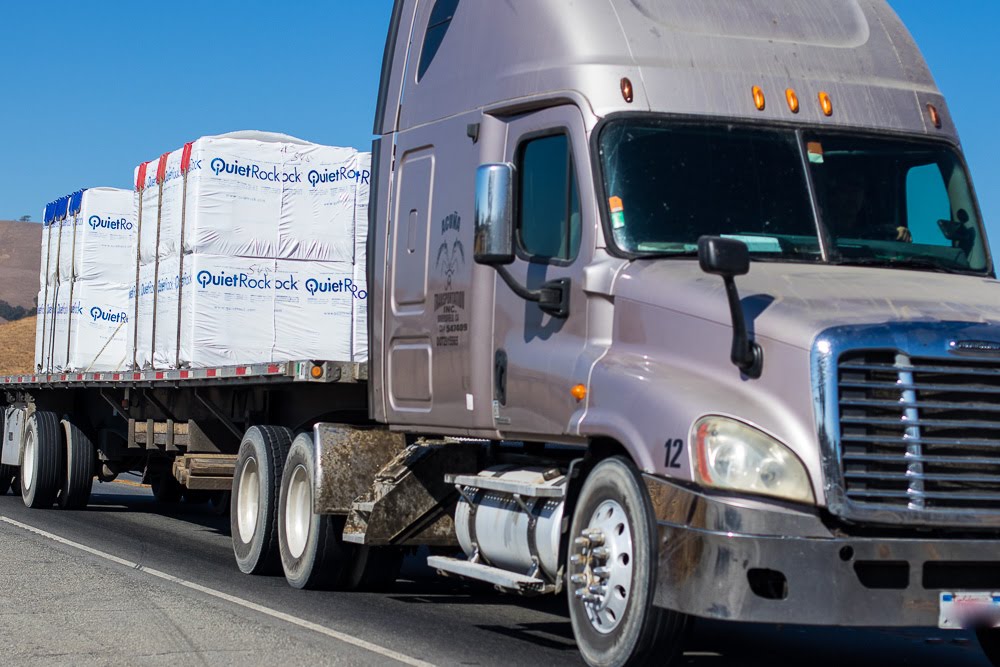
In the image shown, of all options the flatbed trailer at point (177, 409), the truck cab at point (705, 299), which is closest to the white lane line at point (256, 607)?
the truck cab at point (705, 299)

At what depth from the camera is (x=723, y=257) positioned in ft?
22.2

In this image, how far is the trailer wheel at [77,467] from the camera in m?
17.8

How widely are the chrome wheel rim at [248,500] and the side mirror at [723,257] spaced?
5943mm

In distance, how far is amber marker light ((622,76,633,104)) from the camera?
7969 millimetres

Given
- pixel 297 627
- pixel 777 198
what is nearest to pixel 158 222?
pixel 297 627

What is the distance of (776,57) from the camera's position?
8.31 metres

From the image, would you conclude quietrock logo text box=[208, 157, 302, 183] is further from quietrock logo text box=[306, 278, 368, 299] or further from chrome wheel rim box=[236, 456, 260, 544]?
chrome wheel rim box=[236, 456, 260, 544]

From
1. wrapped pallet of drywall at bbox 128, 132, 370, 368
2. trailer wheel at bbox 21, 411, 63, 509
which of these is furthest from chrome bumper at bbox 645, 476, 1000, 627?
trailer wheel at bbox 21, 411, 63, 509

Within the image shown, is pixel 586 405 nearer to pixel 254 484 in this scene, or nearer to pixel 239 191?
pixel 254 484

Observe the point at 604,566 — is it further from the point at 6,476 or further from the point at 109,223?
the point at 6,476

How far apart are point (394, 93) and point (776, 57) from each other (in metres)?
2.97

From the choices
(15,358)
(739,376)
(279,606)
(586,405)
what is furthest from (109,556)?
(15,358)

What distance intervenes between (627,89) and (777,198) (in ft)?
3.12

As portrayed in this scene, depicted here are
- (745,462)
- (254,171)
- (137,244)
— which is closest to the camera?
(745,462)
